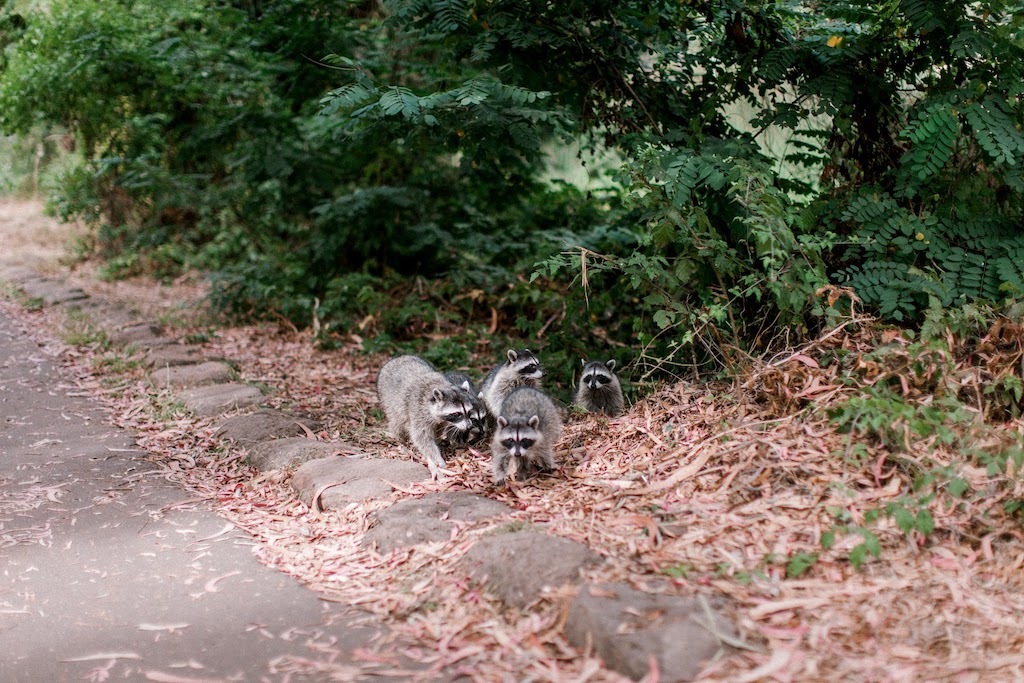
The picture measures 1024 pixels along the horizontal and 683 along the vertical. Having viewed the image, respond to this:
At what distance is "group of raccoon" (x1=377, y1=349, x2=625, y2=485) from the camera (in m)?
5.10

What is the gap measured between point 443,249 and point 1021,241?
20.4 feet

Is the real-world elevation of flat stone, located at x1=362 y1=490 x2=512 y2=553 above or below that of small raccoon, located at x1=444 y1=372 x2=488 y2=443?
below

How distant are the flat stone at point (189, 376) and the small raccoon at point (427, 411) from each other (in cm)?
191

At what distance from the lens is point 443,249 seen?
32.5ft

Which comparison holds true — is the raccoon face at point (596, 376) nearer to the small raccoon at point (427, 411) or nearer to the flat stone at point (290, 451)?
the small raccoon at point (427, 411)

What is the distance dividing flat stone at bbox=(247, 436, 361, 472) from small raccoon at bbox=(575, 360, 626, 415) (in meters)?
1.75

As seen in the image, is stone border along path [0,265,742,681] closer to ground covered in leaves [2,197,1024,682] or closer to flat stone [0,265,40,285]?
ground covered in leaves [2,197,1024,682]

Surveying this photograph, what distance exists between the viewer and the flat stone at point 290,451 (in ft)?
18.3

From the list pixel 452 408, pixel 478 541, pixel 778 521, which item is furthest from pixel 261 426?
pixel 778 521

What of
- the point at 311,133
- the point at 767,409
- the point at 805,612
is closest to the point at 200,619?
the point at 805,612

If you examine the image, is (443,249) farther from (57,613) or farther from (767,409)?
(57,613)

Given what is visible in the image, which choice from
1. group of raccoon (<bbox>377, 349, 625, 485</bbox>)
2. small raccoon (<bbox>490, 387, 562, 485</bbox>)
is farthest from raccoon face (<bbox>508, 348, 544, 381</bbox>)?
small raccoon (<bbox>490, 387, 562, 485</bbox>)

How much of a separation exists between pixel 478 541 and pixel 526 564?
0.43 m

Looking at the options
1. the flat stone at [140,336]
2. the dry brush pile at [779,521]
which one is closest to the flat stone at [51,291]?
the flat stone at [140,336]
